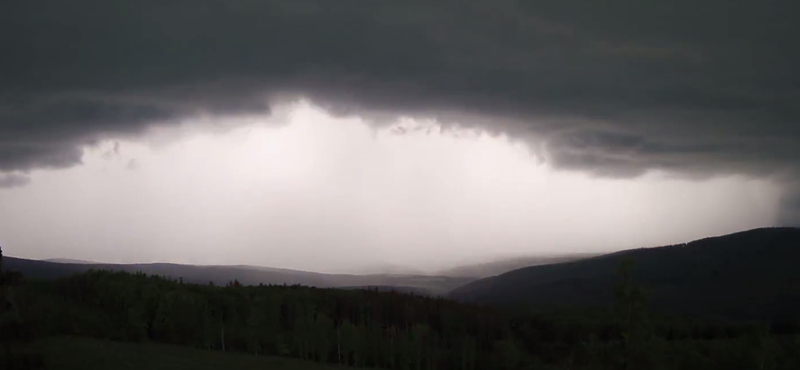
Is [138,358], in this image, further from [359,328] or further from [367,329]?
[367,329]

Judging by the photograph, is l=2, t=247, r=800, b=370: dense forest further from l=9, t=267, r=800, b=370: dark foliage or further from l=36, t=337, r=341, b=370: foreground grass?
l=36, t=337, r=341, b=370: foreground grass

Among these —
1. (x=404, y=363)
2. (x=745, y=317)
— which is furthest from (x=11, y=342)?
(x=745, y=317)

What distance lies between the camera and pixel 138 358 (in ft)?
205

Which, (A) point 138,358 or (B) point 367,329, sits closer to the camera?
(A) point 138,358

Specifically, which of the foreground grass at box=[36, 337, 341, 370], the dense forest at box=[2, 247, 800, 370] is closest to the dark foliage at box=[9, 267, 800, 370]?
the dense forest at box=[2, 247, 800, 370]

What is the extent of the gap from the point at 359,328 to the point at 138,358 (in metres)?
47.7

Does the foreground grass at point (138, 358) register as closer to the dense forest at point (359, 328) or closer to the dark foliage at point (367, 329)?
the dense forest at point (359, 328)

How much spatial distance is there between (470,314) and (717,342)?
131ft

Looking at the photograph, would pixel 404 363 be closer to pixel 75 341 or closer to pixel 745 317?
pixel 75 341

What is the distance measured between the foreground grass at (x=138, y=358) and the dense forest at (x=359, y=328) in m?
2.34

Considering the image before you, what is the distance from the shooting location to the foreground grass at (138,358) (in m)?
56.7

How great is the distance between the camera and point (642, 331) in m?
51.6

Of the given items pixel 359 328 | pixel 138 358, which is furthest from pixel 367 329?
pixel 138 358

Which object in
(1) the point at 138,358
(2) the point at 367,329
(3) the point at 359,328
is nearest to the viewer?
(1) the point at 138,358
